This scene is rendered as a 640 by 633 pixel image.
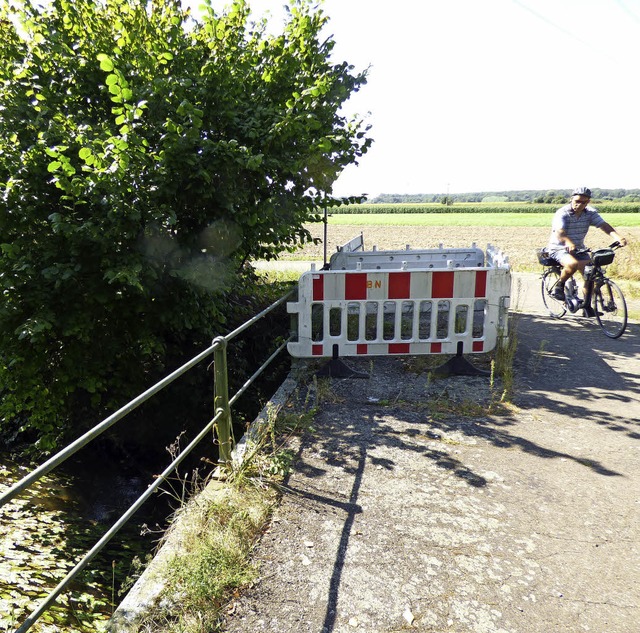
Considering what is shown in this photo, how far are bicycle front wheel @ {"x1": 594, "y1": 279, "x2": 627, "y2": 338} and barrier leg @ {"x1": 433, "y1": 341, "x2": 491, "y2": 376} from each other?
2769mm

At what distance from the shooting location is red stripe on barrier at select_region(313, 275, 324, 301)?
20.4 ft

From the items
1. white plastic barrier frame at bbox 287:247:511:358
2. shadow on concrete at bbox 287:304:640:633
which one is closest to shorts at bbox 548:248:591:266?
shadow on concrete at bbox 287:304:640:633

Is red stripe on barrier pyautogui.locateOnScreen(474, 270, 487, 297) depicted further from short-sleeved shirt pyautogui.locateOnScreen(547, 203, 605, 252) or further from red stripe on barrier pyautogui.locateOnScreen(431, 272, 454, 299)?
short-sleeved shirt pyautogui.locateOnScreen(547, 203, 605, 252)

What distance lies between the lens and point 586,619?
8.61ft

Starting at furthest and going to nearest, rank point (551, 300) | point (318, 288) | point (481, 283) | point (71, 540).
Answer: point (551, 300) → point (481, 283) → point (318, 288) → point (71, 540)

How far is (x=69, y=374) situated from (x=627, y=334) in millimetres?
7727

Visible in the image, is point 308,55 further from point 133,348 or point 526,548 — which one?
point 526,548

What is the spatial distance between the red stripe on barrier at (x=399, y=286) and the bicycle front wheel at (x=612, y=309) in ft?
11.7

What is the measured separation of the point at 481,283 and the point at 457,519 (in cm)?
351

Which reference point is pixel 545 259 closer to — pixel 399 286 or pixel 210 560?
pixel 399 286

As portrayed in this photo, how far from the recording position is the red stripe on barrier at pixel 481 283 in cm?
630

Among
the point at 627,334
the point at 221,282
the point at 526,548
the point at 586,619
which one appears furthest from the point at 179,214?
the point at 627,334

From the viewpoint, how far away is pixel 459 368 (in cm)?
633

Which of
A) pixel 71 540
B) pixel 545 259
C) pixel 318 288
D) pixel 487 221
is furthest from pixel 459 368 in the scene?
pixel 487 221
